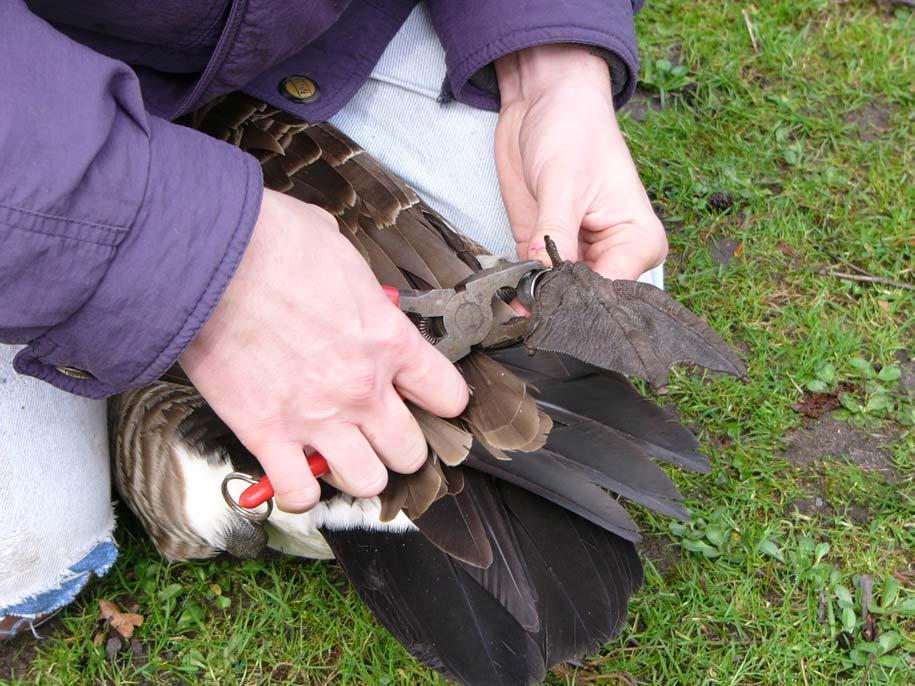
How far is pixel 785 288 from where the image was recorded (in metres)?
2.33

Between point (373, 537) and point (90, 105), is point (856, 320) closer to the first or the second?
point (373, 537)

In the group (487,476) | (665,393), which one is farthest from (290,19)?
(665,393)

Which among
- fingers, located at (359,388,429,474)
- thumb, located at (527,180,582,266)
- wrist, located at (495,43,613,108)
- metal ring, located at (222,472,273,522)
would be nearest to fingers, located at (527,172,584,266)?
thumb, located at (527,180,582,266)

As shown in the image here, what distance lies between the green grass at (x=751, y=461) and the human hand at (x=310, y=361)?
→ 675 millimetres

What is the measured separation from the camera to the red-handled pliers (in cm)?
133

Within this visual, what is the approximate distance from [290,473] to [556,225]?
0.59 metres

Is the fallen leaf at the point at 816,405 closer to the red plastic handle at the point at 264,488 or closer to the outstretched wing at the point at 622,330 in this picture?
the outstretched wing at the point at 622,330

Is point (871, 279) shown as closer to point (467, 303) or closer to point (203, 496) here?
point (467, 303)

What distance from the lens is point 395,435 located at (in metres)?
1.29

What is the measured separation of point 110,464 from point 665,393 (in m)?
1.24

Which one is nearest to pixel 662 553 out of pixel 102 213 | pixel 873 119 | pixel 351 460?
pixel 351 460

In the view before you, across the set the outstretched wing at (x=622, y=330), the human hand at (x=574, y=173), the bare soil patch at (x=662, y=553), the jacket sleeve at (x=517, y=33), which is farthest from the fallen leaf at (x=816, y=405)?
the outstretched wing at (x=622, y=330)

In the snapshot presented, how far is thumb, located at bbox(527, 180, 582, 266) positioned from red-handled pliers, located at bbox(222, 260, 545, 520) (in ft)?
0.36

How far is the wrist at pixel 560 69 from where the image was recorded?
171cm
